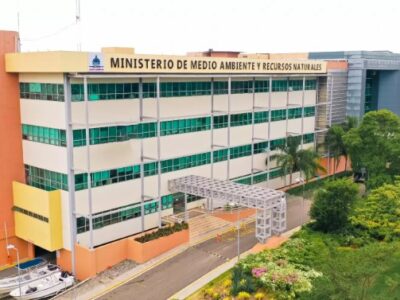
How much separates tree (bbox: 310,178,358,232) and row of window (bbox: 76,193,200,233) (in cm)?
1156

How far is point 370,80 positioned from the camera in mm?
64875

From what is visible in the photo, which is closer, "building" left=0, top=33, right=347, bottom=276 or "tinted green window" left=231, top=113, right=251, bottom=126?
"building" left=0, top=33, right=347, bottom=276

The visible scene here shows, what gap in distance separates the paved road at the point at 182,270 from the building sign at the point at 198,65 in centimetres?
1360

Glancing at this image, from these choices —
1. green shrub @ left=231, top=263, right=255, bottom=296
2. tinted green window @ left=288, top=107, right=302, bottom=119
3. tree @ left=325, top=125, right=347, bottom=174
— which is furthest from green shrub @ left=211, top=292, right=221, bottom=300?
tree @ left=325, top=125, right=347, bottom=174

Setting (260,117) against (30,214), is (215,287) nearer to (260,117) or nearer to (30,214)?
(30,214)

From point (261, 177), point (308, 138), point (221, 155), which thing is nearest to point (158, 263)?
point (221, 155)

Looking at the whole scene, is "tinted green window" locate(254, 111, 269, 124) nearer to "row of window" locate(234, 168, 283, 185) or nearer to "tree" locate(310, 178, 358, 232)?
"row of window" locate(234, 168, 283, 185)

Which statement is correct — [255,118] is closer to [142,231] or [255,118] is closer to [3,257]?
[142,231]

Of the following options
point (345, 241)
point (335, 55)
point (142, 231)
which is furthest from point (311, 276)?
point (335, 55)

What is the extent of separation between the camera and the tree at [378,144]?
45.5 meters

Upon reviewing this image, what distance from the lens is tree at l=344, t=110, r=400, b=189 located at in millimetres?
45500

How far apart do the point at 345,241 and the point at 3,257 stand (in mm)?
25577

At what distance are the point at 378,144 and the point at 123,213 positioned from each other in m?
24.3

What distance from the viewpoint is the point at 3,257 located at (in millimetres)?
38000
